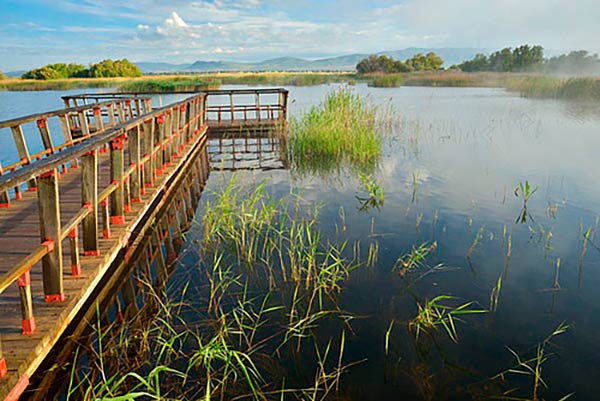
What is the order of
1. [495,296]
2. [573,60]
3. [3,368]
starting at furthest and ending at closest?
[573,60] → [495,296] → [3,368]

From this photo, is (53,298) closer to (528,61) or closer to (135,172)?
(135,172)

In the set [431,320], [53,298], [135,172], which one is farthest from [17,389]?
[135,172]

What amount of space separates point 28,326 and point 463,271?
4434 mm

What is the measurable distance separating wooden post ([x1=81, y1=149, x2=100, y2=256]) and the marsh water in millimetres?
994

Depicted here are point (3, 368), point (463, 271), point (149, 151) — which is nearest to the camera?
point (3, 368)

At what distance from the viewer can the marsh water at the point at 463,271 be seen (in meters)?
3.26

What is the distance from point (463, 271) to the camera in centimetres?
498

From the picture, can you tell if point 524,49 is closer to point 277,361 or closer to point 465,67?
point 465,67

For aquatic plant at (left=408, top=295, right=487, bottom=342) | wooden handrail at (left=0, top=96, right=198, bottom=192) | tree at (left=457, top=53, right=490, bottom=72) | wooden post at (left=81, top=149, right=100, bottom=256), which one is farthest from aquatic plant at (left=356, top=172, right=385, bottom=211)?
tree at (left=457, top=53, right=490, bottom=72)

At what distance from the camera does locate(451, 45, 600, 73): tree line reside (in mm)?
50938

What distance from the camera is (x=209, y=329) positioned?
3723 mm

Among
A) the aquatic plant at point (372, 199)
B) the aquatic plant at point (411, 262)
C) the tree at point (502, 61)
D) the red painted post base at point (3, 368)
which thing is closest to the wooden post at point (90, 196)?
the red painted post base at point (3, 368)

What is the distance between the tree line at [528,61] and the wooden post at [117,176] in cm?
5312

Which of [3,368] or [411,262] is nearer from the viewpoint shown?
A: [3,368]
